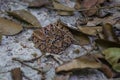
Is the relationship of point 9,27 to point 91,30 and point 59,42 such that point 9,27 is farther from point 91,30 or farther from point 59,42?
point 91,30

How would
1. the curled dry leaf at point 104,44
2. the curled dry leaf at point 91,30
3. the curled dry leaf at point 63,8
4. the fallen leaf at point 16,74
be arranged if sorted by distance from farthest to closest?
the curled dry leaf at point 63,8 < the curled dry leaf at point 91,30 < the curled dry leaf at point 104,44 < the fallen leaf at point 16,74

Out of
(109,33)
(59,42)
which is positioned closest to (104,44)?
(109,33)

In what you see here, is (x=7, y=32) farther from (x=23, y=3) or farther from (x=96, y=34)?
(x=96, y=34)

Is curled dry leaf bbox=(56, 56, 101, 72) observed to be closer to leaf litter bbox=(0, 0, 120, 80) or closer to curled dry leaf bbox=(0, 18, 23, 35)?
leaf litter bbox=(0, 0, 120, 80)

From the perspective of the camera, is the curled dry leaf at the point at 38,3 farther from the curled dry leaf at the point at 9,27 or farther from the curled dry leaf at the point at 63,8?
the curled dry leaf at the point at 9,27

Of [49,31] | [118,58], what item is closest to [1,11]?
[49,31]

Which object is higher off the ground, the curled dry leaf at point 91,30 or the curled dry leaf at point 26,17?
the curled dry leaf at point 26,17

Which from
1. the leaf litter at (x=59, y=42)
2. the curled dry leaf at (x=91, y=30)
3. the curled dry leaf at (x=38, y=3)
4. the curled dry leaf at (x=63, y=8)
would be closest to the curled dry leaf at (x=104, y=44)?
the leaf litter at (x=59, y=42)
